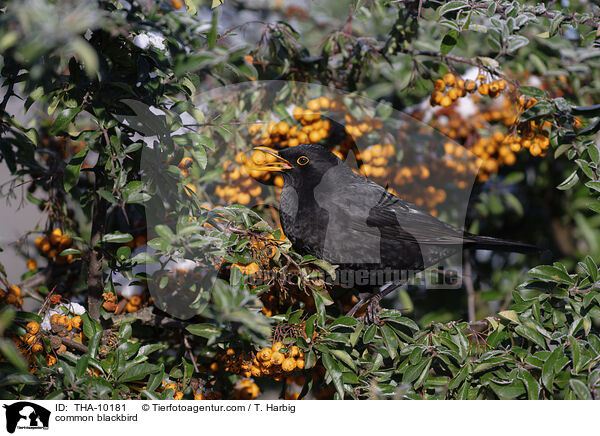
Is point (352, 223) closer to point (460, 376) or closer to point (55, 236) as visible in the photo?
point (460, 376)

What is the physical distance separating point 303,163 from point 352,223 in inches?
16.4

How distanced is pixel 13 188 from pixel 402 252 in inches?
77.6

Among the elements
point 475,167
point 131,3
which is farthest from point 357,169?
point 131,3

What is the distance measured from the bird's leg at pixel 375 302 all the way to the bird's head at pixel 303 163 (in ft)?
2.25

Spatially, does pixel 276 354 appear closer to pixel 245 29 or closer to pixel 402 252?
pixel 402 252

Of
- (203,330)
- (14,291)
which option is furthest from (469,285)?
(14,291)

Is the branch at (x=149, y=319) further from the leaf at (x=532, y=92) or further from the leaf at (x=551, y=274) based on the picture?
the leaf at (x=532, y=92)

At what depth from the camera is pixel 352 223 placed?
2.38 meters

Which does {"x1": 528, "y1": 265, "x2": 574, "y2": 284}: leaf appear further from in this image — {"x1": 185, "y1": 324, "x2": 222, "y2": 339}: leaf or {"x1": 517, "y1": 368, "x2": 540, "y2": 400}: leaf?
{"x1": 185, "y1": 324, "x2": 222, "y2": 339}: leaf

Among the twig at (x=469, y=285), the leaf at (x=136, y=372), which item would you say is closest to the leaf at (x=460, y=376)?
the leaf at (x=136, y=372)
